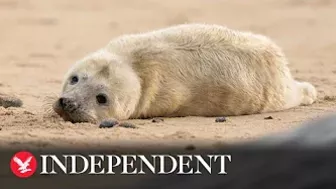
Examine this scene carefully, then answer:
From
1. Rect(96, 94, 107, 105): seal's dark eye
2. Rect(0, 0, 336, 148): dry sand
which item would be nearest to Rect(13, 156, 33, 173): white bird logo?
Rect(0, 0, 336, 148): dry sand

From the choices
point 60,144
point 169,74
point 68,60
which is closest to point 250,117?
point 169,74

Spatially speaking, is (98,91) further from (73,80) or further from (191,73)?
(191,73)

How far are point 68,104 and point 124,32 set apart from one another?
24.9 feet

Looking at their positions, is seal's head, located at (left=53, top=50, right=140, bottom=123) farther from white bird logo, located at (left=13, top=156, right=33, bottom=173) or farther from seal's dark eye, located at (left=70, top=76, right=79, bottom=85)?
white bird logo, located at (left=13, top=156, right=33, bottom=173)

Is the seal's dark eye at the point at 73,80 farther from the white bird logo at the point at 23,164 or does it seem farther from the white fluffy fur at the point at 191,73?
the white bird logo at the point at 23,164

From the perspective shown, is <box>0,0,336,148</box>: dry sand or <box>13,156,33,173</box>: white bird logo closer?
<box>13,156,33,173</box>: white bird logo

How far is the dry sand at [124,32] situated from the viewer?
5.95 m

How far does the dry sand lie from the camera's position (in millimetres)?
5953

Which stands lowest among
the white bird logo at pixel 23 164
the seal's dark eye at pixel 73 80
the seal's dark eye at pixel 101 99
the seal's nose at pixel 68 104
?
the white bird logo at pixel 23 164

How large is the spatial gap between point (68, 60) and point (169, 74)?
4.94 m

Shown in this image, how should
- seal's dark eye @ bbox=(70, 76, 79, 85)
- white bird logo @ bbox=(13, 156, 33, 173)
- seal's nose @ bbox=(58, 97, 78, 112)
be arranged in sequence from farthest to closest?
seal's dark eye @ bbox=(70, 76, 79, 85) → seal's nose @ bbox=(58, 97, 78, 112) → white bird logo @ bbox=(13, 156, 33, 173)

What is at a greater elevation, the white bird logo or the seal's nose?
the seal's nose

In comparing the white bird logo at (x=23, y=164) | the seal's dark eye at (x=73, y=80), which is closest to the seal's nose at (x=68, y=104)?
the seal's dark eye at (x=73, y=80)

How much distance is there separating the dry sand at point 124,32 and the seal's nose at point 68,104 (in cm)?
12
